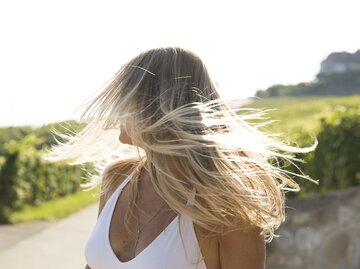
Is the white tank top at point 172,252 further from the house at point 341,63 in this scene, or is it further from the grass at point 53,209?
the house at point 341,63

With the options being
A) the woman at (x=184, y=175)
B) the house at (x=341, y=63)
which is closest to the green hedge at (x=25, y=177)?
the woman at (x=184, y=175)

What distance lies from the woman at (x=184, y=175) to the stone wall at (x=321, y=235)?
3618 millimetres

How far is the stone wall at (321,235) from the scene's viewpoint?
5895 millimetres

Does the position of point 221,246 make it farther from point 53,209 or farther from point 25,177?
point 53,209

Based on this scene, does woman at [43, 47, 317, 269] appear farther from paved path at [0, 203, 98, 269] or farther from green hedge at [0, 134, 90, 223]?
green hedge at [0, 134, 90, 223]

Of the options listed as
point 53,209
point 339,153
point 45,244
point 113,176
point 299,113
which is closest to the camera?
point 113,176

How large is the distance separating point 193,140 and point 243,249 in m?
0.38

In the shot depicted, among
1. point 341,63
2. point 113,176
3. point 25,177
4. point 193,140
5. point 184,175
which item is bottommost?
point 341,63

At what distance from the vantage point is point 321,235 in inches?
239

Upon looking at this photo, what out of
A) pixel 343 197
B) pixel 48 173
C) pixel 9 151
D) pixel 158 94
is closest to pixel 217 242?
pixel 158 94

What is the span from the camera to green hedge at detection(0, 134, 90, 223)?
1089cm

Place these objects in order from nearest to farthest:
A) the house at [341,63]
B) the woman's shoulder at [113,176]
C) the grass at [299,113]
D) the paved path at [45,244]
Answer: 1. the woman's shoulder at [113,176]
2. the grass at [299,113]
3. the paved path at [45,244]
4. the house at [341,63]

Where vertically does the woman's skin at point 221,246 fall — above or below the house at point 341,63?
above

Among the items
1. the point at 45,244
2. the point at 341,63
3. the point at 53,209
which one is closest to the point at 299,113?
the point at 53,209
